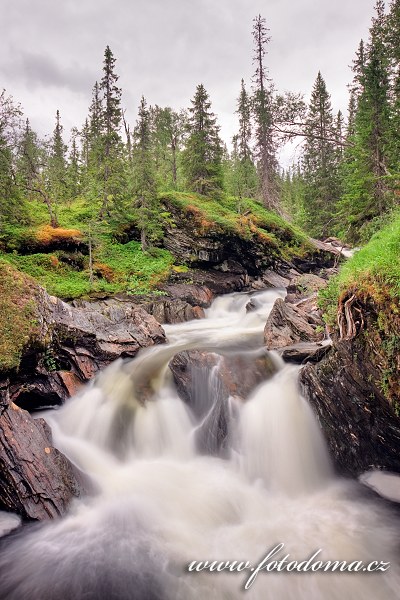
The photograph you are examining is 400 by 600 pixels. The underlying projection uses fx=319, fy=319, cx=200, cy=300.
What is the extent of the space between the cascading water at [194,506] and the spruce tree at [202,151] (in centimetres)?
2049

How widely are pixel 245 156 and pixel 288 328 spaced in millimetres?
32422

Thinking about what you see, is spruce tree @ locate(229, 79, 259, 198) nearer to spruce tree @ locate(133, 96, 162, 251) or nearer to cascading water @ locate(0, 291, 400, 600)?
spruce tree @ locate(133, 96, 162, 251)

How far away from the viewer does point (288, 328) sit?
10.3m

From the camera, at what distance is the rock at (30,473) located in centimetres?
516

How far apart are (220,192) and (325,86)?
1804 cm

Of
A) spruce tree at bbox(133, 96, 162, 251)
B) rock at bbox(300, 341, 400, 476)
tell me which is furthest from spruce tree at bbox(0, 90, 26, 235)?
rock at bbox(300, 341, 400, 476)

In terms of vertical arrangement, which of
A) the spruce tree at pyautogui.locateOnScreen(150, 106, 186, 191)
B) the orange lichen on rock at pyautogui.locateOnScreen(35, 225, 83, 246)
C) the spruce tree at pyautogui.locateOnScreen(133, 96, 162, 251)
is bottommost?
the orange lichen on rock at pyautogui.locateOnScreen(35, 225, 83, 246)

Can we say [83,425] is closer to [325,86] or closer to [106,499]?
[106,499]

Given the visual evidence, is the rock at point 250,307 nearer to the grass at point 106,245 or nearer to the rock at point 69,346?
the grass at point 106,245

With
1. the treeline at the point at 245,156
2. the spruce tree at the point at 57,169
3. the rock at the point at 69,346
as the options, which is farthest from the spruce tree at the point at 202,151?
the rock at the point at 69,346

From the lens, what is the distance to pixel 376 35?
1983cm

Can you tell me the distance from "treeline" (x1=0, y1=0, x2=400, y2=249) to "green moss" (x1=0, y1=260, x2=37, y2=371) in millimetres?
11034

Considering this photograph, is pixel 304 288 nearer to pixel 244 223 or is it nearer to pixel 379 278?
pixel 244 223

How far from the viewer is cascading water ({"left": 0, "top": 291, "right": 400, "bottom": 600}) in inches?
162
